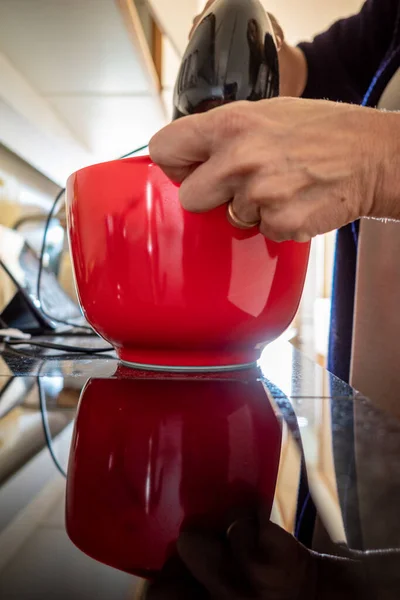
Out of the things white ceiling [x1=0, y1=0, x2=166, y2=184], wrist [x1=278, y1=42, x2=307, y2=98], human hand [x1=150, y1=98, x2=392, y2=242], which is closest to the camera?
human hand [x1=150, y1=98, x2=392, y2=242]

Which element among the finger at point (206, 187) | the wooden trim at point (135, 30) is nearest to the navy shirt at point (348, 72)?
the wooden trim at point (135, 30)

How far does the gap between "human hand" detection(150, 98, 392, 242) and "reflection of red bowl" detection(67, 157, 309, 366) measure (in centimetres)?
9

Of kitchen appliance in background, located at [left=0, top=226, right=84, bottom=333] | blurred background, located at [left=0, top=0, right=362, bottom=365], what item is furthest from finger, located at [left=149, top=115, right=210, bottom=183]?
kitchen appliance in background, located at [left=0, top=226, right=84, bottom=333]

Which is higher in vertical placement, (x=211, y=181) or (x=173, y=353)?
(x=211, y=181)

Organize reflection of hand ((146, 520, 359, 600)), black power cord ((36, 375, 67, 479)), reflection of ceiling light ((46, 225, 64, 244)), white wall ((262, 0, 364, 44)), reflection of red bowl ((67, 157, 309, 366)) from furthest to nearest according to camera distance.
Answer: white wall ((262, 0, 364, 44)) < reflection of ceiling light ((46, 225, 64, 244)) < reflection of red bowl ((67, 157, 309, 366)) < black power cord ((36, 375, 67, 479)) < reflection of hand ((146, 520, 359, 600))

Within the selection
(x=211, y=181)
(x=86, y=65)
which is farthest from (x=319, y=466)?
(x=86, y=65)

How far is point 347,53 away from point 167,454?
0.93 meters

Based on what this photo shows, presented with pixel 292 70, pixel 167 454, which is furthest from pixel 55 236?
pixel 167 454

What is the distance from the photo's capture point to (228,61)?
44cm

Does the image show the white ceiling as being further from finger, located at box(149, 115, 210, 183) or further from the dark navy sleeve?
finger, located at box(149, 115, 210, 183)

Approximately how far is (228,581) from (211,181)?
0.26 meters

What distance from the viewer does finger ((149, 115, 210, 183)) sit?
34 cm

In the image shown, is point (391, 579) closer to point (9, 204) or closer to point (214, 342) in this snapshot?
point (214, 342)

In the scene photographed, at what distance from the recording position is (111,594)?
0.12m
